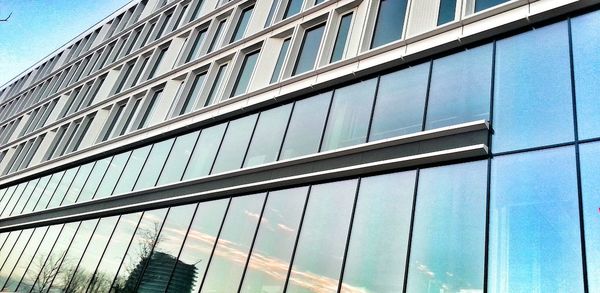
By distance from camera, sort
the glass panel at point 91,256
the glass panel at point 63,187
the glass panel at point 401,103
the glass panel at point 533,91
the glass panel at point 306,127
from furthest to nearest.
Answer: the glass panel at point 63,187 < the glass panel at point 91,256 < the glass panel at point 306,127 < the glass panel at point 401,103 < the glass panel at point 533,91

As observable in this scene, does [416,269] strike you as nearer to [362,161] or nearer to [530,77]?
[362,161]

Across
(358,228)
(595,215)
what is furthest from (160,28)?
(595,215)

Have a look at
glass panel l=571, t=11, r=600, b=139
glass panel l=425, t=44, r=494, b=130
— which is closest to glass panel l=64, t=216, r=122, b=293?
glass panel l=425, t=44, r=494, b=130

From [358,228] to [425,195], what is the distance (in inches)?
85.6

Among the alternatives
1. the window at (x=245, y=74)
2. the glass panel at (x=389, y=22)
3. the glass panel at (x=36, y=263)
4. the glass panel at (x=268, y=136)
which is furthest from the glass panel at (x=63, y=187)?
the glass panel at (x=389, y=22)

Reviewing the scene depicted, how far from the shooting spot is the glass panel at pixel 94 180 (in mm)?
24953

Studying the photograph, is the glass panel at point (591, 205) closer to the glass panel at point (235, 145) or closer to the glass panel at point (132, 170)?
the glass panel at point (235, 145)

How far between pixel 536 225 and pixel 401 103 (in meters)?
5.76

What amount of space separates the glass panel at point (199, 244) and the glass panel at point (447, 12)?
10532 mm

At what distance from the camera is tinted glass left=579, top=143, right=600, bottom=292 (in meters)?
7.64

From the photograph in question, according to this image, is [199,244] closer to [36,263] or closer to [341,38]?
[341,38]

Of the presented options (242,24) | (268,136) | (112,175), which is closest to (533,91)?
(268,136)

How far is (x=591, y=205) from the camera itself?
8.17 meters

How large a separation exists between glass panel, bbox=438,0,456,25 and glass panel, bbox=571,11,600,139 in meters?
3.64
